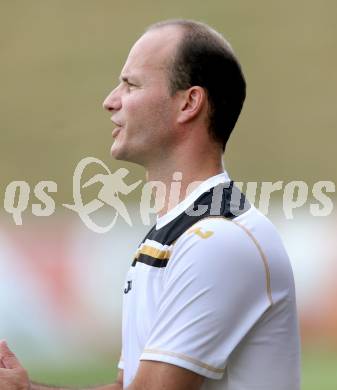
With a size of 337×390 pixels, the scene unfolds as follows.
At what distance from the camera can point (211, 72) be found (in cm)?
167

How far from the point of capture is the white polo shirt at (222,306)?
1429mm

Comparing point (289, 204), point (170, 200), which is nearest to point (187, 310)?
point (170, 200)

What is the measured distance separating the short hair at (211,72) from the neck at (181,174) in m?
0.06

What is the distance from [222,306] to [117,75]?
8.74m

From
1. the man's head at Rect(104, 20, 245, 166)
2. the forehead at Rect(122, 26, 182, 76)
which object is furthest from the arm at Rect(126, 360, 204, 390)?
the forehead at Rect(122, 26, 182, 76)

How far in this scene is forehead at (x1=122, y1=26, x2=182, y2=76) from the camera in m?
1.68

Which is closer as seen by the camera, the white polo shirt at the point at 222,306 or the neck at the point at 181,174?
the white polo shirt at the point at 222,306

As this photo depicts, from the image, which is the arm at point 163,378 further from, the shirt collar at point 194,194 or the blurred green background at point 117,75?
the blurred green background at point 117,75

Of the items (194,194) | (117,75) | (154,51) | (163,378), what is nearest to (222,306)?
(163,378)

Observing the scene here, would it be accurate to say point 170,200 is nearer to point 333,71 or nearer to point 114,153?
point 114,153

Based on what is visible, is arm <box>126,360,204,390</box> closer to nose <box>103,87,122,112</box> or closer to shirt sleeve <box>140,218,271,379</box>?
shirt sleeve <box>140,218,271,379</box>

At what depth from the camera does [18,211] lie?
7.45m

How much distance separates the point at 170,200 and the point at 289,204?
19.1ft

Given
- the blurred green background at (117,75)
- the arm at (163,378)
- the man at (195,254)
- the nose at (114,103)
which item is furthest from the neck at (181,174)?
the blurred green background at (117,75)
